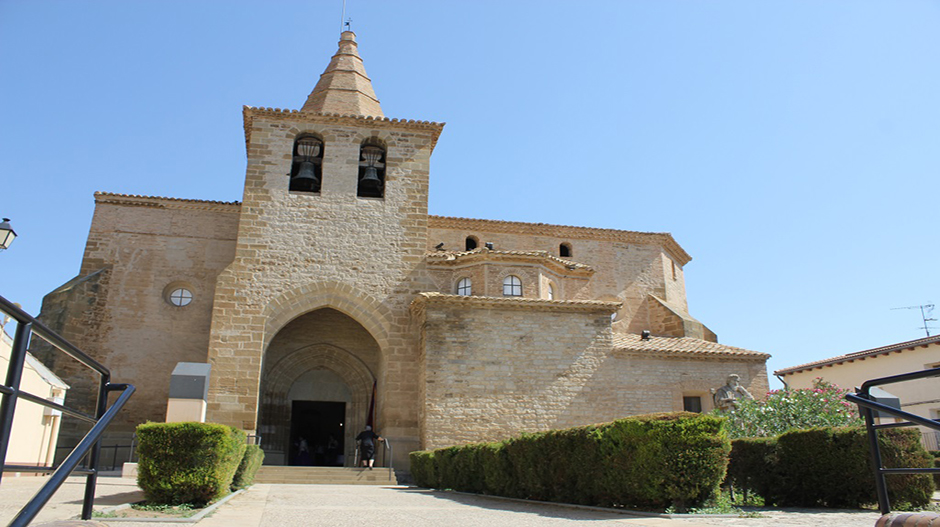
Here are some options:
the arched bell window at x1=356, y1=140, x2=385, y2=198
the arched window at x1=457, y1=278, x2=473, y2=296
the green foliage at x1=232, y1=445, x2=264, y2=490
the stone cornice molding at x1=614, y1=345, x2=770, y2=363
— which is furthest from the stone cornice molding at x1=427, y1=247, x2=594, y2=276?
the green foliage at x1=232, y1=445, x2=264, y2=490

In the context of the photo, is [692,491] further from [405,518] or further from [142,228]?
[142,228]

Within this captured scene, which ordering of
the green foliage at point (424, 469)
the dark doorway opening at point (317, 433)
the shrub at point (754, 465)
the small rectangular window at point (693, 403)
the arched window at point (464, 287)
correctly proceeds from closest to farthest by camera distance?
the shrub at point (754, 465) < the green foliage at point (424, 469) < the small rectangular window at point (693, 403) < the arched window at point (464, 287) < the dark doorway opening at point (317, 433)

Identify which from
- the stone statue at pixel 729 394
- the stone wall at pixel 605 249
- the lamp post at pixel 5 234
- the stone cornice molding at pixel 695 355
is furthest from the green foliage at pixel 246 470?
the stone statue at pixel 729 394

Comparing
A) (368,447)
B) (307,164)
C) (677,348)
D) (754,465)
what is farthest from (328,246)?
(754,465)

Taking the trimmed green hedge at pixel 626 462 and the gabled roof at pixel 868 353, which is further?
the gabled roof at pixel 868 353

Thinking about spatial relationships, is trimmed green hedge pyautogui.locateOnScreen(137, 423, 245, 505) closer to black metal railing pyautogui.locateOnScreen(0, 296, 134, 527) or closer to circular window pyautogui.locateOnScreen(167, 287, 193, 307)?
black metal railing pyautogui.locateOnScreen(0, 296, 134, 527)

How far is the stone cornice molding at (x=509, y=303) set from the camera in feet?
58.1

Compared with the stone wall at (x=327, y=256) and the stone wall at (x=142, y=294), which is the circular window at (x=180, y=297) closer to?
the stone wall at (x=142, y=294)

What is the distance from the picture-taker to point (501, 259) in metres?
19.7

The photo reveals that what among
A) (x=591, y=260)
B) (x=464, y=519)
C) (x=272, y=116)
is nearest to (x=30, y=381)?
(x=272, y=116)

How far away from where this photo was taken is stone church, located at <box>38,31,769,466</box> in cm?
1766

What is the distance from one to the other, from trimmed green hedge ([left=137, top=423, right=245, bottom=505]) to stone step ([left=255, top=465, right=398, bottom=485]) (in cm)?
751

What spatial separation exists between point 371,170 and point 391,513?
44.2ft

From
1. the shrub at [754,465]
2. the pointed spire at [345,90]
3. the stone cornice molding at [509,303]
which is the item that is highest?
the pointed spire at [345,90]
